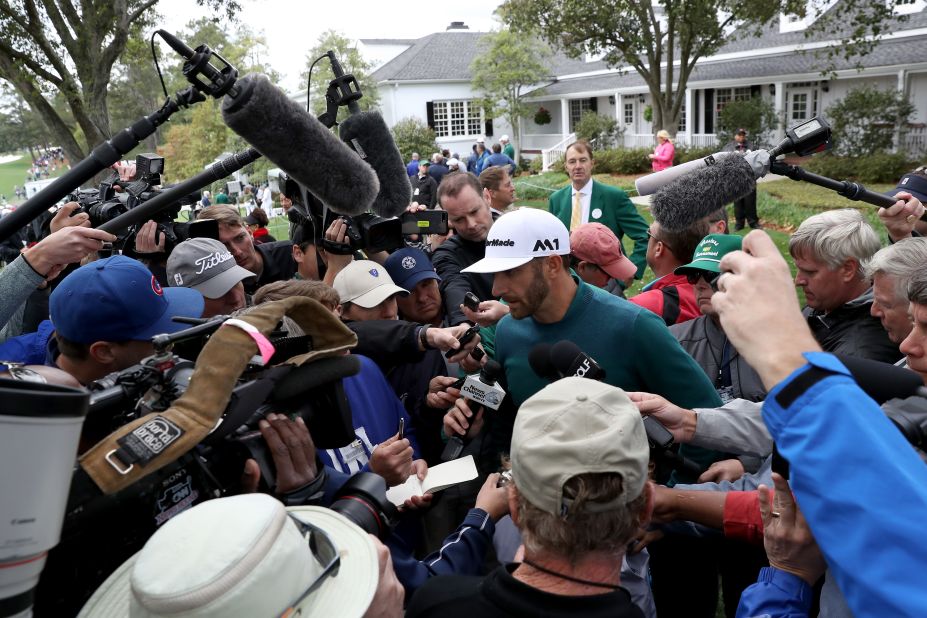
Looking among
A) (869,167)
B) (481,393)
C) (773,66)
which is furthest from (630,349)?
(773,66)

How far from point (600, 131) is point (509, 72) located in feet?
27.8

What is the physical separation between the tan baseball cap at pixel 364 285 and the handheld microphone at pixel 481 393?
991mm

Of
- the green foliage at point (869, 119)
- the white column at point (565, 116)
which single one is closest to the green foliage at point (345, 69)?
the white column at point (565, 116)

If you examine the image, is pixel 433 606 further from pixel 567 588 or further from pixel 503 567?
pixel 567 588

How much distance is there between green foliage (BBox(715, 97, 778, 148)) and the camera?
26.6 m

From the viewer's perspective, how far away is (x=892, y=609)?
1030mm

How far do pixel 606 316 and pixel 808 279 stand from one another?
1.21m

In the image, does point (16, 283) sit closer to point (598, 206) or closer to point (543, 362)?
point (543, 362)

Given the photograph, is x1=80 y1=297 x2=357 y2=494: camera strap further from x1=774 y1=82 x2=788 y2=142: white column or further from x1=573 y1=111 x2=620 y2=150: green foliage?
x1=573 y1=111 x2=620 y2=150: green foliage

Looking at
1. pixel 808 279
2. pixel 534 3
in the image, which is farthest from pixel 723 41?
pixel 808 279

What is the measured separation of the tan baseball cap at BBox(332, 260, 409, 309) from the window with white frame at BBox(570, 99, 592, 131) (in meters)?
39.2

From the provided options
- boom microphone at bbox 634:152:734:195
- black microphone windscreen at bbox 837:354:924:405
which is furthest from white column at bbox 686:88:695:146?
black microphone windscreen at bbox 837:354:924:405

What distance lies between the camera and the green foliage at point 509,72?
126 feet

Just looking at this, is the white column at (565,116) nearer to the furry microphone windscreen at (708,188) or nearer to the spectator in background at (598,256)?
the spectator in background at (598,256)
